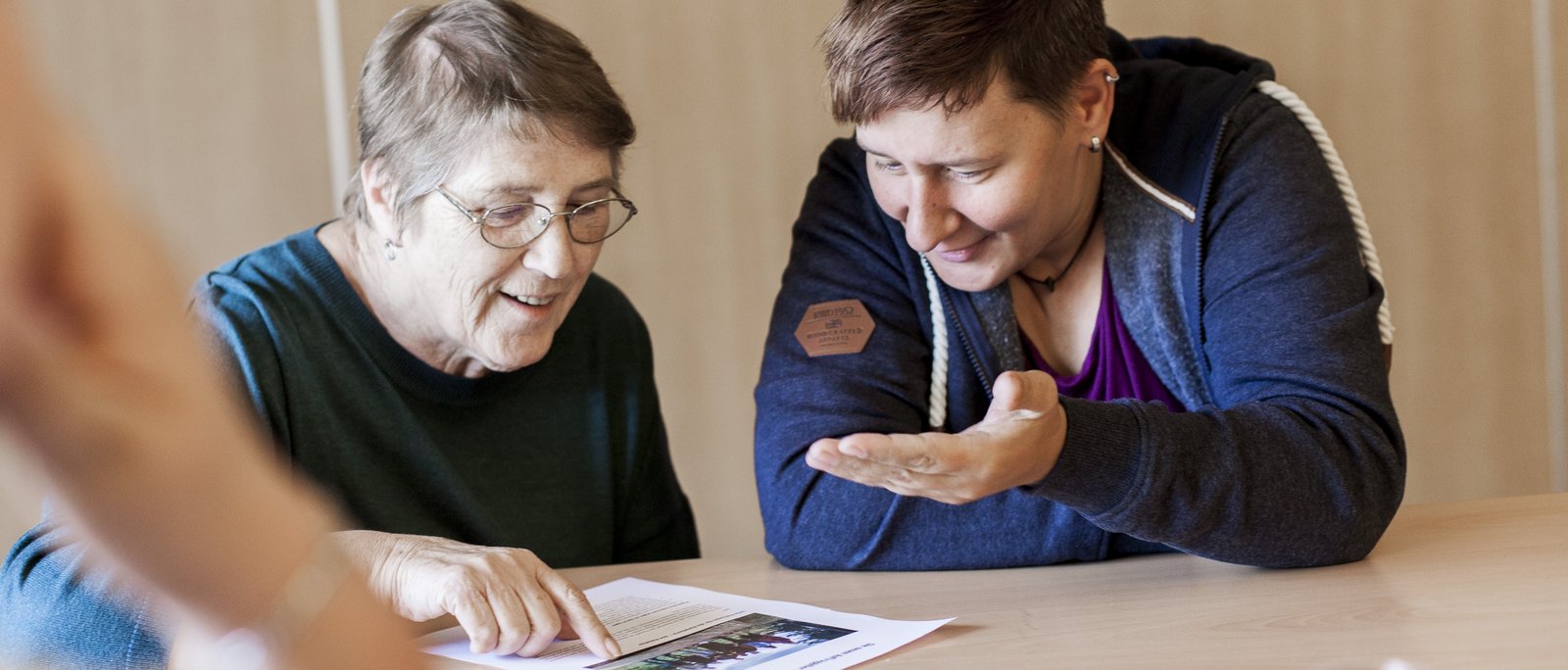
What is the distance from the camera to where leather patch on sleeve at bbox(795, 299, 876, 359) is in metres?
1.54

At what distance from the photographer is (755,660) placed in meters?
1.07

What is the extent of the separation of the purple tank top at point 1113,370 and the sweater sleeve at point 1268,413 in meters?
0.08

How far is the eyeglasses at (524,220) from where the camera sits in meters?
1.48

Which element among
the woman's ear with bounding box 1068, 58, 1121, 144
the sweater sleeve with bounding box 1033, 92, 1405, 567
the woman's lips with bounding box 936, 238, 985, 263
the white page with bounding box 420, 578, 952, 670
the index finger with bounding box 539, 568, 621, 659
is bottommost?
the white page with bounding box 420, 578, 952, 670

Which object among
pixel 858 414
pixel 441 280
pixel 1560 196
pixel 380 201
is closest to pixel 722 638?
pixel 858 414

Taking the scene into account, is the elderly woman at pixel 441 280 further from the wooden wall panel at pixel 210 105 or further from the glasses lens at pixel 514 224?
the wooden wall panel at pixel 210 105

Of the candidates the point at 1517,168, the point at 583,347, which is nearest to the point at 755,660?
the point at 583,347

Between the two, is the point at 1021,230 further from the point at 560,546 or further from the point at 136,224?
the point at 136,224

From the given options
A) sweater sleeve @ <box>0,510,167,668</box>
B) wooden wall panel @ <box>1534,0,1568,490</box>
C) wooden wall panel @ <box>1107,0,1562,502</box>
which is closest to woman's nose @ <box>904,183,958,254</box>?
sweater sleeve @ <box>0,510,167,668</box>

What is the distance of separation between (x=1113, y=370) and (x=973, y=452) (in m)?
0.45

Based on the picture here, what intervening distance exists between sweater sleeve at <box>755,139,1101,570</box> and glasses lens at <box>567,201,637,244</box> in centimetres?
23

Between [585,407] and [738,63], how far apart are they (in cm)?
88

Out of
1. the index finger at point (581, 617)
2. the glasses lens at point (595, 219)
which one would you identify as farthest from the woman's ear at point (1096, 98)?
the index finger at point (581, 617)

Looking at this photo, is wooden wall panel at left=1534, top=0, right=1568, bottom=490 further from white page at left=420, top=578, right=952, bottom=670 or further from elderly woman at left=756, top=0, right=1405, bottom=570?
white page at left=420, top=578, right=952, bottom=670
